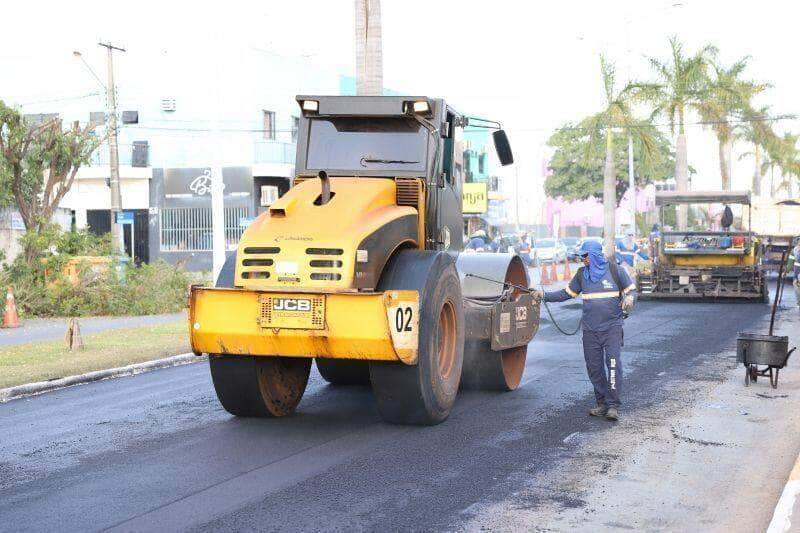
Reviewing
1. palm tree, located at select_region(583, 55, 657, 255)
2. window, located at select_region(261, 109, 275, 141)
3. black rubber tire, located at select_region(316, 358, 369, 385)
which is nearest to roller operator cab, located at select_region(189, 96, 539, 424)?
black rubber tire, located at select_region(316, 358, 369, 385)

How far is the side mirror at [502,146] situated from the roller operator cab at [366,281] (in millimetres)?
13

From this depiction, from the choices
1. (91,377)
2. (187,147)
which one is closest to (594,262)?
(91,377)

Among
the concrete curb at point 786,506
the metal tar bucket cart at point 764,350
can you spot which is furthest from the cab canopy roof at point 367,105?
the concrete curb at point 786,506

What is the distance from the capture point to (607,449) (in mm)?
8828

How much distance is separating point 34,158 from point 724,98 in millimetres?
22968

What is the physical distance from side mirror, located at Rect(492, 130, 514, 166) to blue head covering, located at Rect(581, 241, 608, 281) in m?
1.19

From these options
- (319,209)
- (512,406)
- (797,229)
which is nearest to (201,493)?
(319,209)

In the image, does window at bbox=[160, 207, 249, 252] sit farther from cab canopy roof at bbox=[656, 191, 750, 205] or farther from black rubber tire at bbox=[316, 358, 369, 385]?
black rubber tire at bbox=[316, 358, 369, 385]

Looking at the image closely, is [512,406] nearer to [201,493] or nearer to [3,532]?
[201,493]

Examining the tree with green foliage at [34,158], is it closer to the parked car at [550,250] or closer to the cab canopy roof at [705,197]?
the cab canopy roof at [705,197]

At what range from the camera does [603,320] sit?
34.0 ft

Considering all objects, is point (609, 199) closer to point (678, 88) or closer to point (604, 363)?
point (678, 88)

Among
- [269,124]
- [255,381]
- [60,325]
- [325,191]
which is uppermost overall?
[269,124]

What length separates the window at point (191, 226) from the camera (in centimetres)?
4447
